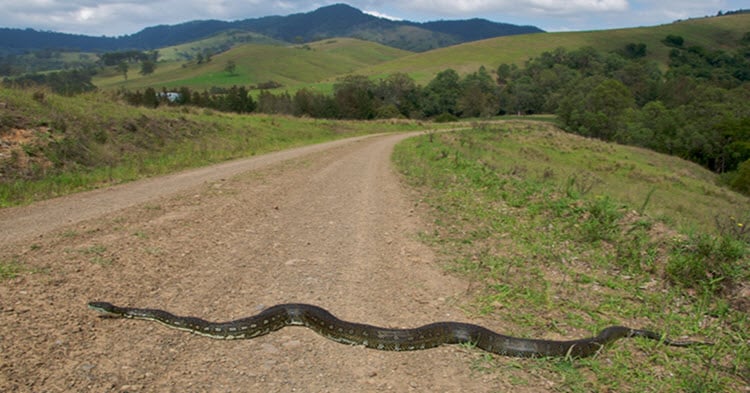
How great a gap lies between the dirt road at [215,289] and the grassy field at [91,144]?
10.3 ft

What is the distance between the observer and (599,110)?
81.6 m

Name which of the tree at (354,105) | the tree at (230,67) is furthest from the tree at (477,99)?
the tree at (230,67)

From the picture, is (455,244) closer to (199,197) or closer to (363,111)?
(199,197)

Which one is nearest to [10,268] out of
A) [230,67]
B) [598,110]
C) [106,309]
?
[106,309]

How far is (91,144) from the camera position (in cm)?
1700

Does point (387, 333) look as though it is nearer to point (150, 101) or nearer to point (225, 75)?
point (150, 101)

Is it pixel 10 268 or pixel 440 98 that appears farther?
pixel 440 98

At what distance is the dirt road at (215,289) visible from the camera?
4.06 metres

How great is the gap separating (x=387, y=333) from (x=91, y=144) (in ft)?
54.6

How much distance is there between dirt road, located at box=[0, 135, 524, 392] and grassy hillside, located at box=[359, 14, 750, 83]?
133 metres

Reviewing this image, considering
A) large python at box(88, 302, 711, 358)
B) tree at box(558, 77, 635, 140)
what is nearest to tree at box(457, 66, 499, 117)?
tree at box(558, 77, 635, 140)

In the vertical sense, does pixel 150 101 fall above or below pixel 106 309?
above

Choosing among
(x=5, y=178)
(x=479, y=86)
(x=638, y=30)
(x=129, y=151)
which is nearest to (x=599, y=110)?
(x=479, y=86)

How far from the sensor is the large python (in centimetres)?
470
